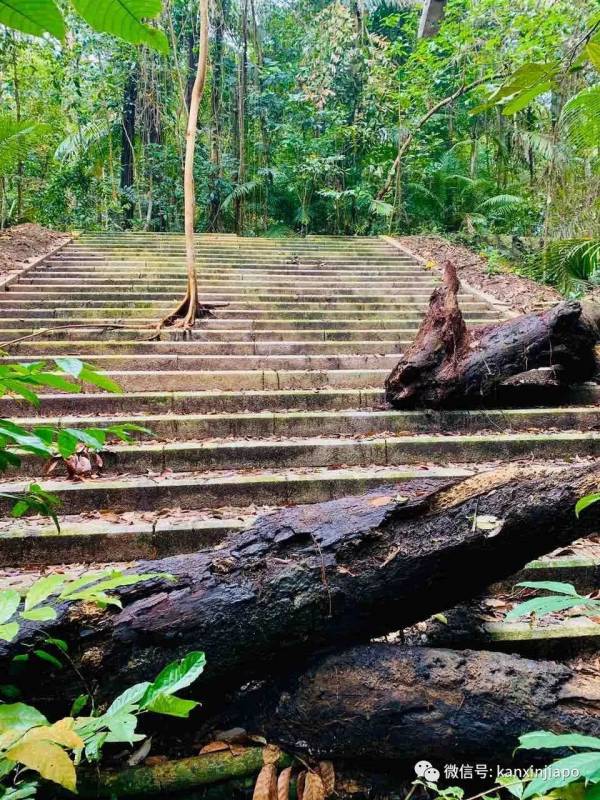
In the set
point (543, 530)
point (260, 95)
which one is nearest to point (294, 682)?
point (543, 530)

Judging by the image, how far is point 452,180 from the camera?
12.6 metres

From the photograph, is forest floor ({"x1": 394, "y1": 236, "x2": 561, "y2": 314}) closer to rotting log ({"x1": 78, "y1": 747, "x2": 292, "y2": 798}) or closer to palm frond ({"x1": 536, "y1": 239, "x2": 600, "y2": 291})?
palm frond ({"x1": 536, "y1": 239, "x2": 600, "y2": 291})

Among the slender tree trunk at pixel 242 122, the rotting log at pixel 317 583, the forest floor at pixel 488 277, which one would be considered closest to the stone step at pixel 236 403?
the rotting log at pixel 317 583

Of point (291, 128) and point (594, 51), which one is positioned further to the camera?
point (291, 128)

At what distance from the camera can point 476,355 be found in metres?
4.09

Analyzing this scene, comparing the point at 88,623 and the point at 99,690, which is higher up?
the point at 88,623

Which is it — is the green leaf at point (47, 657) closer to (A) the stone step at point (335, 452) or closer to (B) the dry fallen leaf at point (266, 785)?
(B) the dry fallen leaf at point (266, 785)

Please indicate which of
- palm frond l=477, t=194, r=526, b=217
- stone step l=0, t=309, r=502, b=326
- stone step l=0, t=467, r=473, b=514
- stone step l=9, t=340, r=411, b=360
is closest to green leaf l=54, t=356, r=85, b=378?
stone step l=0, t=467, r=473, b=514

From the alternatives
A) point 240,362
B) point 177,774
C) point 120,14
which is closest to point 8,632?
→ point 177,774

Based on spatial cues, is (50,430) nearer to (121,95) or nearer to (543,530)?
(543,530)

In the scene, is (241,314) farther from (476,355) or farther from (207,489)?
(207,489)

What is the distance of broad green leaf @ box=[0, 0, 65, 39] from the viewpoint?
0.65m

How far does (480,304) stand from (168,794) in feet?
19.9

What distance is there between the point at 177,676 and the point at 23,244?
351 inches
